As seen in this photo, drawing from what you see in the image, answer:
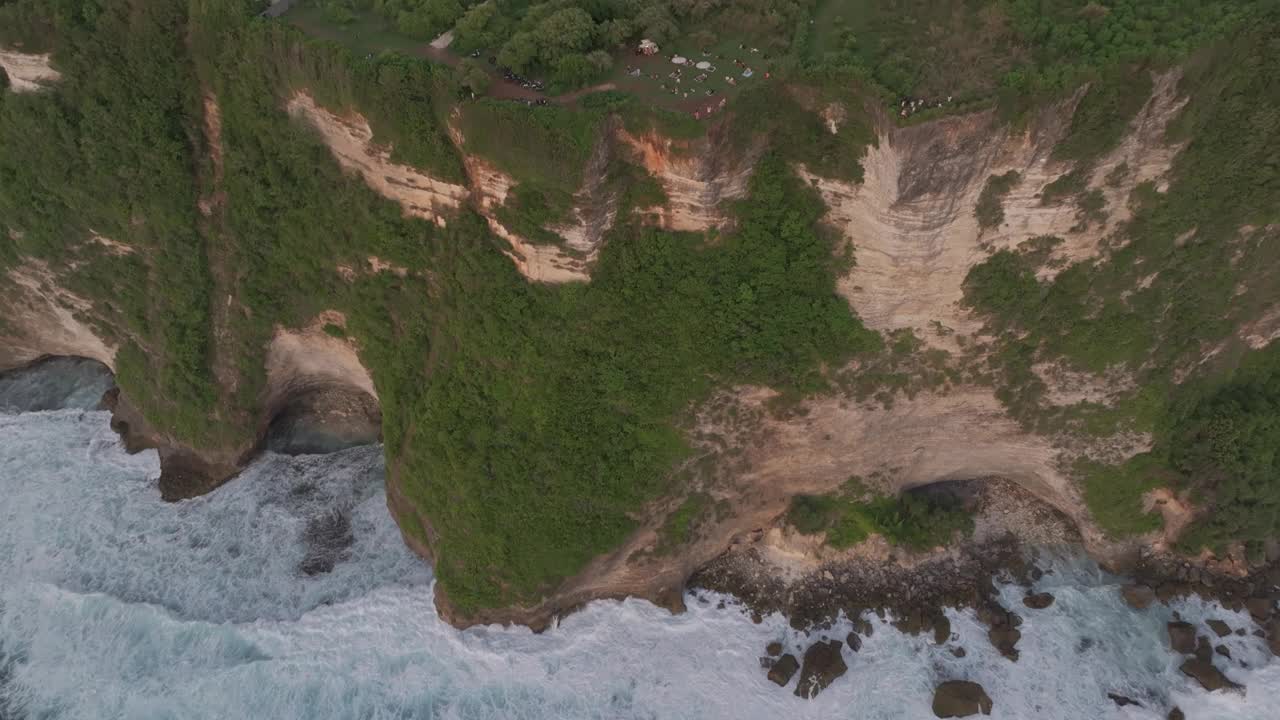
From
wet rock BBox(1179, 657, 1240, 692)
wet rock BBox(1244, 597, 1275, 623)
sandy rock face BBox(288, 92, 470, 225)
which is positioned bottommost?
wet rock BBox(1179, 657, 1240, 692)

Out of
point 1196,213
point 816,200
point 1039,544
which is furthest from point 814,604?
point 1196,213

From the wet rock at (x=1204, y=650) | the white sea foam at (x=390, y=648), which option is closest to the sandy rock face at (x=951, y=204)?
the white sea foam at (x=390, y=648)

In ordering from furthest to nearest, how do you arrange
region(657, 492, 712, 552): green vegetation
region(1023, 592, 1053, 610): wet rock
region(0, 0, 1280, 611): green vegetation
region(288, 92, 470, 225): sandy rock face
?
region(1023, 592, 1053, 610): wet rock < region(657, 492, 712, 552): green vegetation < region(288, 92, 470, 225): sandy rock face < region(0, 0, 1280, 611): green vegetation

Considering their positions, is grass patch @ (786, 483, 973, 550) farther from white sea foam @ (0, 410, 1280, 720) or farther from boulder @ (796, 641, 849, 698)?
boulder @ (796, 641, 849, 698)

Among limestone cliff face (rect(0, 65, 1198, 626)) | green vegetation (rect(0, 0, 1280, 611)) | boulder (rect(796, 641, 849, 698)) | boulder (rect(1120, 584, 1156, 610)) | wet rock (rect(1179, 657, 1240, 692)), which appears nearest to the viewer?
green vegetation (rect(0, 0, 1280, 611))

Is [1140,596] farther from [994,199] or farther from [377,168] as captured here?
[377,168]

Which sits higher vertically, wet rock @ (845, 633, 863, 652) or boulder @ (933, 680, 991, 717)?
boulder @ (933, 680, 991, 717)

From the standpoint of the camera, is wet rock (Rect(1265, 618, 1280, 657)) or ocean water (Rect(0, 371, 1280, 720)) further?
Result: wet rock (Rect(1265, 618, 1280, 657))

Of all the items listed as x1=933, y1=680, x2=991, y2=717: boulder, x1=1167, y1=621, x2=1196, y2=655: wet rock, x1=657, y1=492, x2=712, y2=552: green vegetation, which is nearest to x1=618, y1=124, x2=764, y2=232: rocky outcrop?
x1=657, y1=492, x2=712, y2=552: green vegetation
